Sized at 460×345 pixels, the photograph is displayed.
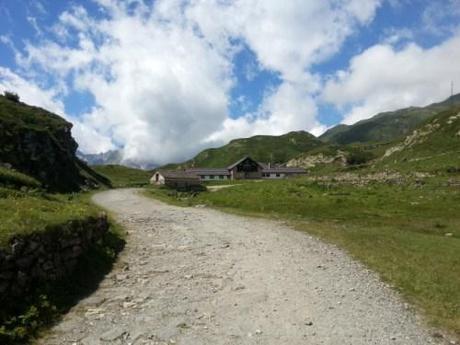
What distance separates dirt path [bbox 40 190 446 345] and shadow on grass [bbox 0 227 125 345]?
43 centimetres

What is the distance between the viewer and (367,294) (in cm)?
1708

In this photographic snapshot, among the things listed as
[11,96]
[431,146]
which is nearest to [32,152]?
[11,96]

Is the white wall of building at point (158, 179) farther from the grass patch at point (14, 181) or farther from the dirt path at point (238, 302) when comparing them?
the dirt path at point (238, 302)

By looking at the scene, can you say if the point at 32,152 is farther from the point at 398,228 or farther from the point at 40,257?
the point at 40,257

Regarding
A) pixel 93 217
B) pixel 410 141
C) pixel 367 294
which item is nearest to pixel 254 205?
pixel 93 217

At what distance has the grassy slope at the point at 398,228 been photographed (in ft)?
58.6

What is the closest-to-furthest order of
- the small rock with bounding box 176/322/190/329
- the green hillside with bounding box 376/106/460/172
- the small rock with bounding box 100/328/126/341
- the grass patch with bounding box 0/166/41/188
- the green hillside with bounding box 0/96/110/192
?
the small rock with bounding box 100/328/126/341 < the small rock with bounding box 176/322/190/329 < the grass patch with bounding box 0/166/41/188 < the green hillside with bounding box 0/96/110/192 < the green hillside with bounding box 376/106/460/172

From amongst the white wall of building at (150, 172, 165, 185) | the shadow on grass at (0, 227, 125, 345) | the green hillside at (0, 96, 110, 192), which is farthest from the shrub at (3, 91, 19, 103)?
the shadow on grass at (0, 227, 125, 345)

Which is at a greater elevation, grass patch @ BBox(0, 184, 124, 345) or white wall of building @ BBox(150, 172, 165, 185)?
white wall of building @ BBox(150, 172, 165, 185)

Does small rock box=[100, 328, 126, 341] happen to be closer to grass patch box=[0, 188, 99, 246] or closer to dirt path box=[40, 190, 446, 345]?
dirt path box=[40, 190, 446, 345]

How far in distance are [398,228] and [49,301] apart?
30.2 metres

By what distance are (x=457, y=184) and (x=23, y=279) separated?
210 feet

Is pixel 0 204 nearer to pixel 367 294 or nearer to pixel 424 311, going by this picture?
pixel 367 294

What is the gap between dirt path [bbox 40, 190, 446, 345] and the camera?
12.9 m
